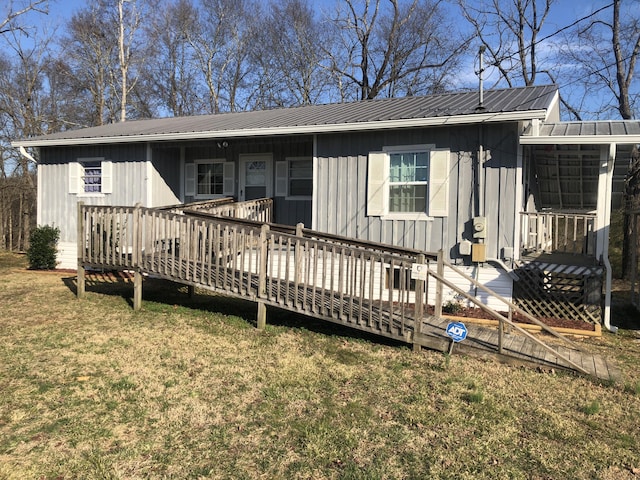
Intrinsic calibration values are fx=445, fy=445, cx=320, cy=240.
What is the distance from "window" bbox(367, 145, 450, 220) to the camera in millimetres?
7980

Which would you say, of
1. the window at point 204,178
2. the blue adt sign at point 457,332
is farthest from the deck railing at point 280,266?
the window at point 204,178

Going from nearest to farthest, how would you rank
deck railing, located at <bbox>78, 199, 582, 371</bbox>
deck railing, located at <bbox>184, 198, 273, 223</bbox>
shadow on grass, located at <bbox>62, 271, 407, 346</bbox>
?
deck railing, located at <bbox>78, 199, 582, 371</bbox> < shadow on grass, located at <bbox>62, 271, 407, 346</bbox> < deck railing, located at <bbox>184, 198, 273, 223</bbox>

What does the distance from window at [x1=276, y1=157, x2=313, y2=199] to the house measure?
25 mm

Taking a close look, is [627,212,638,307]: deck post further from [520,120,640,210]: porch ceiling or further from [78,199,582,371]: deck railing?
[78,199,582,371]: deck railing

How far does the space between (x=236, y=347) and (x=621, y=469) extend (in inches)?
155

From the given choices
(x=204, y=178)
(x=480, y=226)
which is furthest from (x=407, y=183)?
(x=204, y=178)

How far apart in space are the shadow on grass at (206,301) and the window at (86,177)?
242 cm

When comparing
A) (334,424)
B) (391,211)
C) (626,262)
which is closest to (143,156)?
(391,211)

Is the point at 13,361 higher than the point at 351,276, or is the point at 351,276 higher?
the point at 351,276

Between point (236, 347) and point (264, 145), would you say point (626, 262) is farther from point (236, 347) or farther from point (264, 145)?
point (236, 347)

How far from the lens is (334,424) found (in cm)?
358

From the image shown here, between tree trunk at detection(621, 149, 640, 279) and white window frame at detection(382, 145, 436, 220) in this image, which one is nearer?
white window frame at detection(382, 145, 436, 220)

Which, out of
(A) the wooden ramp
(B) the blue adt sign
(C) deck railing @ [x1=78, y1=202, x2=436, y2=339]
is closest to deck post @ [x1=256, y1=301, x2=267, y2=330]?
(C) deck railing @ [x1=78, y1=202, x2=436, y2=339]

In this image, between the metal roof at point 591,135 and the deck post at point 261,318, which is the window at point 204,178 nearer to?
the deck post at point 261,318
